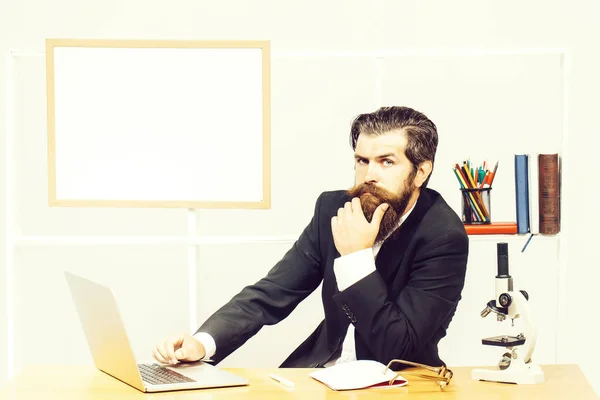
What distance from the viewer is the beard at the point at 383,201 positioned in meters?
2.39

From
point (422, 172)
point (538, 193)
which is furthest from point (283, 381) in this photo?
point (538, 193)

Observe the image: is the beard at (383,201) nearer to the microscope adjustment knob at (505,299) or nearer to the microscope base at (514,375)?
the microscope adjustment knob at (505,299)

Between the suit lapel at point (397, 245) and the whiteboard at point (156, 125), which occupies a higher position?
the whiteboard at point (156, 125)

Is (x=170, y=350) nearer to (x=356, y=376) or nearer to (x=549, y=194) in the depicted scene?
(x=356, y=376)

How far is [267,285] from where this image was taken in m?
2.53

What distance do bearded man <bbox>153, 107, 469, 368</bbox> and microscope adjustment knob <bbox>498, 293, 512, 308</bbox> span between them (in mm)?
198

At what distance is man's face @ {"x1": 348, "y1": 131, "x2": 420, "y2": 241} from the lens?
7.94 ft

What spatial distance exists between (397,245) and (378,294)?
0.80ft

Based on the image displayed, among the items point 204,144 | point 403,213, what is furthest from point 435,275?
point 204,144

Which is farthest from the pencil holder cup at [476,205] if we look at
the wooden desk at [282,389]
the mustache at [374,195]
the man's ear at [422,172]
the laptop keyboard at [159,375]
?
the laptop keyboard at [159,375]

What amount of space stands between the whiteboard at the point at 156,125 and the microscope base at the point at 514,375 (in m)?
1.03

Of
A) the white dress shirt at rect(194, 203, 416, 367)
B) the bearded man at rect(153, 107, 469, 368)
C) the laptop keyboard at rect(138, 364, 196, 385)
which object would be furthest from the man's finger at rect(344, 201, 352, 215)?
the laptop keyboard at rect(138, 364, 196, 385)

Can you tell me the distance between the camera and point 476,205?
9.05 feet

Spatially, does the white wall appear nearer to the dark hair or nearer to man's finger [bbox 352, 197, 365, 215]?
the dark hair
